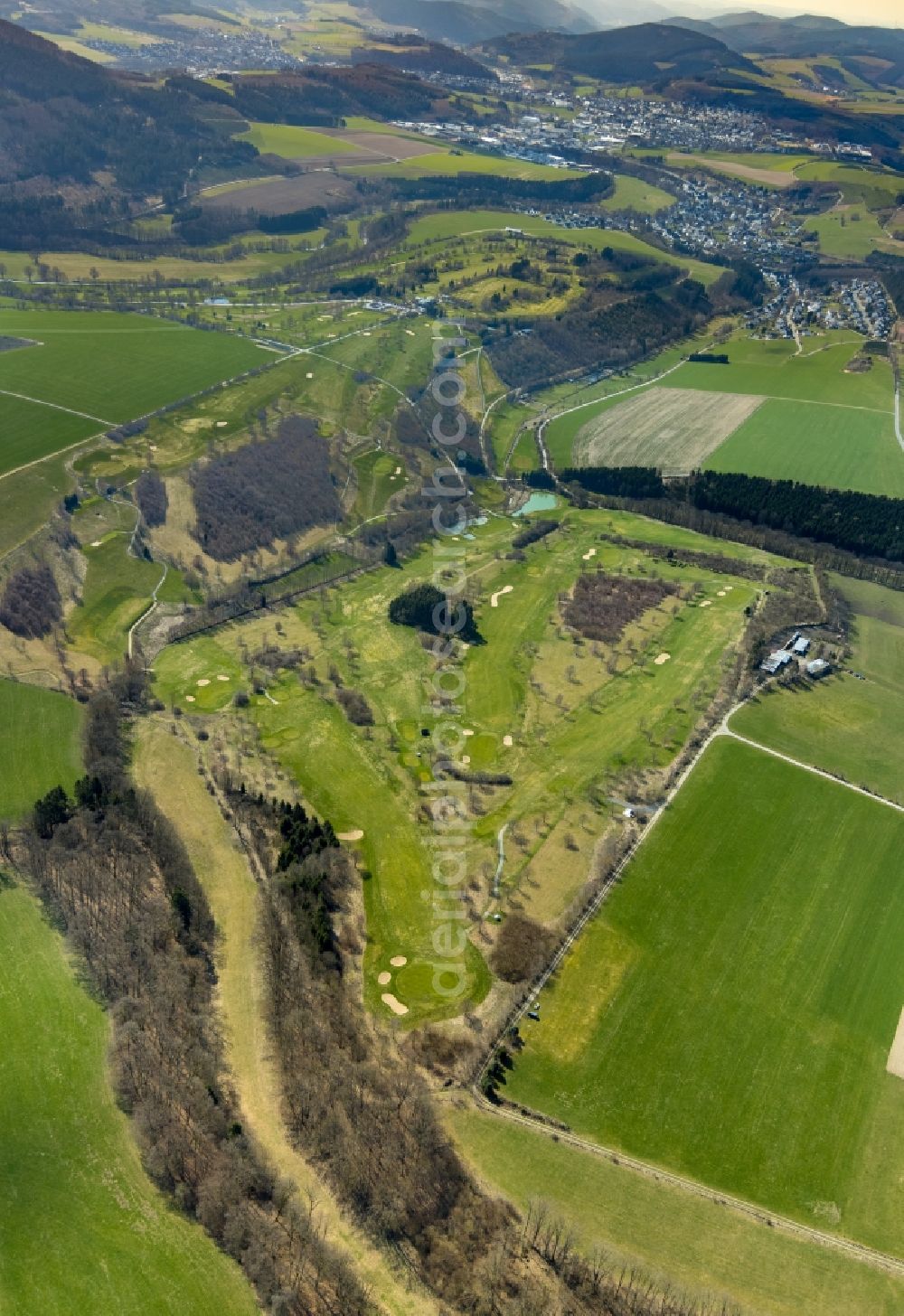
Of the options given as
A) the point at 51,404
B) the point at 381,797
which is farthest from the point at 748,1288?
the point at 51,404

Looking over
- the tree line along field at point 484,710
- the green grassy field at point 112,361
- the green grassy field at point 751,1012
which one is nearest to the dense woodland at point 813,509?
the tree line along field at point 484,710

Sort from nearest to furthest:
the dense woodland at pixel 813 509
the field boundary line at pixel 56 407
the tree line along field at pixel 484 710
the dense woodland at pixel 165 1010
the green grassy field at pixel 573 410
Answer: the dense woodland at pixel 165 1010 < the tree line along field at pixel 484 710 < the dense woodland at pixel 813 509 < the field boundary line at pixel 56 407 < the green grassy field at pixel 573 410

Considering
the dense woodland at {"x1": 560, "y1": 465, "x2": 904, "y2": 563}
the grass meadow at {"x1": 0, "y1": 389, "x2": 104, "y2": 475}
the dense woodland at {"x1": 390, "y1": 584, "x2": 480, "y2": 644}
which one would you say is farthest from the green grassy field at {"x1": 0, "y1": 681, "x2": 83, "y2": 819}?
the dense woodland at {"x1": 560, "y1": 465, "x2": 904, "y2": 563}

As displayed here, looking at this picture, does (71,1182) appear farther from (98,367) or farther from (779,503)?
(98,367)

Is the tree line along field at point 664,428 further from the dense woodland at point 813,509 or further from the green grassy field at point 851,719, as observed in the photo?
the green grassy field at point 851,719

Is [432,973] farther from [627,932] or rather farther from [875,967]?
[875,967]

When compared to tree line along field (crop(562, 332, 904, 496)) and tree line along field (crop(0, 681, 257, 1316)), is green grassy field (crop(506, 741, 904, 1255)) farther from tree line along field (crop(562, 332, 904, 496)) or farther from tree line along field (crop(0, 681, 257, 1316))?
tree line along field (crop(562, 332, 904, 496))
